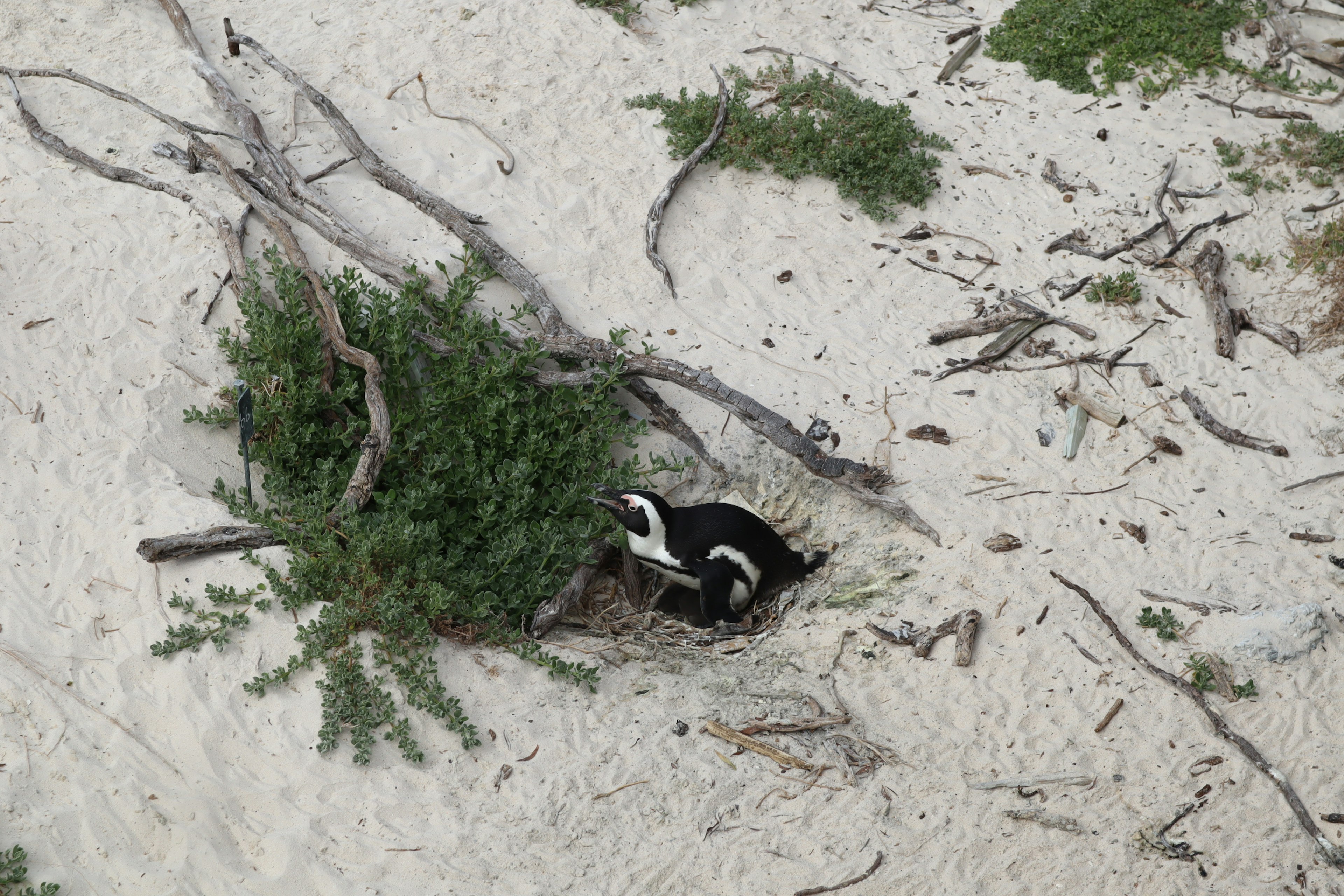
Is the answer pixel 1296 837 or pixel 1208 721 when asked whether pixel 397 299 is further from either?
pixel 1296 837

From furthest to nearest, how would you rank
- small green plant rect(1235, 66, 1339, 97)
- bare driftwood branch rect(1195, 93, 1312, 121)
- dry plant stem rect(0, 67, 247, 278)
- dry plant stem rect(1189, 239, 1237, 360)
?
small green plant rect(1235, 66, 1339, 97) → bare driftwood branch rect(1195, 93, 1312, 121) → dry plant stem rect(1189, 239, 1237, 360) → dry plant stem rect(0, 67, 247, 278)

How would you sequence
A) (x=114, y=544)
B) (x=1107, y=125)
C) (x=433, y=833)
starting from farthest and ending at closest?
(x=1107, y=125)
(x=114, y=544)
(x=433, y=833)

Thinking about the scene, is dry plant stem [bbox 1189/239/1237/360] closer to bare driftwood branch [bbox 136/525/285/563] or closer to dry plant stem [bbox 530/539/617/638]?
dry plant stem [bbox 530/539/617/638]

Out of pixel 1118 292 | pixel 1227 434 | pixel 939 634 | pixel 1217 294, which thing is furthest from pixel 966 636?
pixel 1217 294

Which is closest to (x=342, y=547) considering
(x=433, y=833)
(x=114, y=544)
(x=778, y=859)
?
(x=114, y=544)

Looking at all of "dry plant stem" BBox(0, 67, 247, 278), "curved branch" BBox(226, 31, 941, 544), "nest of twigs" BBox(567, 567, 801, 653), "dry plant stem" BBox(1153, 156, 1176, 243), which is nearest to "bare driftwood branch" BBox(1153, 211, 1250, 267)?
"dry plant stem" BBox(1153, 156, 1176, 243)

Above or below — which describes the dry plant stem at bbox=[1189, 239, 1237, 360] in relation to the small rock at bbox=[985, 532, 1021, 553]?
above

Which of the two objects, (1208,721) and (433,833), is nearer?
(433,833)
